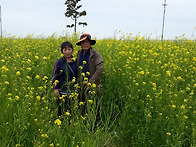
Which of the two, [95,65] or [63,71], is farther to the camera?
[95,65]

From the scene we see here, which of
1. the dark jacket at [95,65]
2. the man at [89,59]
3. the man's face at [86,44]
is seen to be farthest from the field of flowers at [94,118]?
the man's face at [86,44]

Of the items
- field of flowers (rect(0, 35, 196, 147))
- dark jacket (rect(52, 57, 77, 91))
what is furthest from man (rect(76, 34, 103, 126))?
field of flowers (rect(0, 35, 196, 147))

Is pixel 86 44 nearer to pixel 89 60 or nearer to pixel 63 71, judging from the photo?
pixel 89 60

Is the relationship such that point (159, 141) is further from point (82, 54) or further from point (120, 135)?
point (82, 54)

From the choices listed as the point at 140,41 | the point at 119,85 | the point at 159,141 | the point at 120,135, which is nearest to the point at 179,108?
the point at 159,141

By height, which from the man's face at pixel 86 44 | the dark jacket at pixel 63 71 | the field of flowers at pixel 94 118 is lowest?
the field of flowers at pixel 94 118

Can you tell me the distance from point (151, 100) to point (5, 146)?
2204 millimetres

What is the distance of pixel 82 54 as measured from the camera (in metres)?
4.14

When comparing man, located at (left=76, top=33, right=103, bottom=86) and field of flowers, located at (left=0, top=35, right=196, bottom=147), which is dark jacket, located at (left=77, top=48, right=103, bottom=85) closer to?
man, located at (left=76, top=33, right=103, bottom=86)

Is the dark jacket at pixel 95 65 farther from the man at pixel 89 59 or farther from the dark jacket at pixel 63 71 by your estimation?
the dark jacket at pixel 63 71

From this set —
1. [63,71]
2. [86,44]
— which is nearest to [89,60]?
[86,44]

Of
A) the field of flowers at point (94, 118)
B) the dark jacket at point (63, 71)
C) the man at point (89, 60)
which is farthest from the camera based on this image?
the man at point (89, 60)

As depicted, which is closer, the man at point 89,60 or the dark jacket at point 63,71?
the dark jacket at point 63,71

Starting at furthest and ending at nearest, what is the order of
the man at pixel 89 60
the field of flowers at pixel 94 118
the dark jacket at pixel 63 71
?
the man at pixel 89 60
the dark jacket at pixel 63 71
the field of flowers at pixel 94 118
